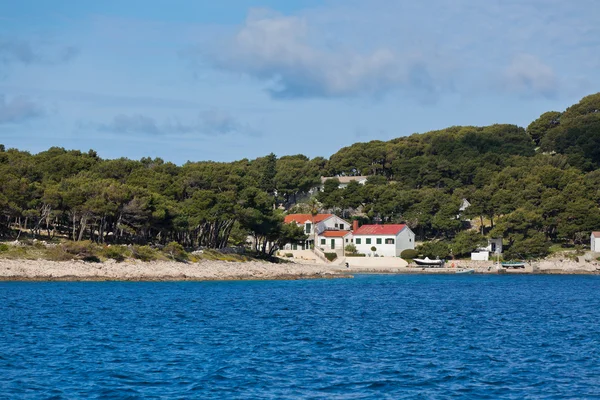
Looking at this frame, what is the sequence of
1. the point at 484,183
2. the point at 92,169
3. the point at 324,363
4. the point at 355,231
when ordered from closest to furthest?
1. the point at 324,363
2. the point at 92,169
3. the point at 355,231
4. the point at 484,183

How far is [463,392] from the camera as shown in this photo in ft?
75.3

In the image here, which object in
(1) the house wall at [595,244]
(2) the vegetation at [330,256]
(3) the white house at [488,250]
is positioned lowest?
(2) the vegetation at [330,256]

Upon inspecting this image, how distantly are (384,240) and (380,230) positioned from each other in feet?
6.12

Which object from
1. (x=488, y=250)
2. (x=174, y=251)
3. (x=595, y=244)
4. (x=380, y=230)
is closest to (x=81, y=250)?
(x=174, y=251)

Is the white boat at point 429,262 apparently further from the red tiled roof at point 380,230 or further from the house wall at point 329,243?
the house wall at point 329,243

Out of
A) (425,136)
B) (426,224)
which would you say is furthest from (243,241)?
(425,136)

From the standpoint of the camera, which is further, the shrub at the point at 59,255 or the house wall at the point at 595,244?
the house wall at the point at 595,244

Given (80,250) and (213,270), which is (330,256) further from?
(80,250)

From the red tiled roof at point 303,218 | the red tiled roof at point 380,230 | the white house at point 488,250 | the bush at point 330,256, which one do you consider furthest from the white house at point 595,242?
the red tiled roof at point 303,218

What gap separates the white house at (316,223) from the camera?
379 ft

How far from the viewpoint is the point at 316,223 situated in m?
117

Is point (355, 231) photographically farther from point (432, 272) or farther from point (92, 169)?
point (92, 169)

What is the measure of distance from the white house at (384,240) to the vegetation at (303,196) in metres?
3.99

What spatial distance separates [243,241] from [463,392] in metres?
75.8
